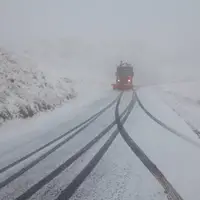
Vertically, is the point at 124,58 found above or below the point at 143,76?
above

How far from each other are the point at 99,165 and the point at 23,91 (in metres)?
9.54

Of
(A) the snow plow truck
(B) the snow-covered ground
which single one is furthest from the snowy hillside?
(A) the snow plow truck

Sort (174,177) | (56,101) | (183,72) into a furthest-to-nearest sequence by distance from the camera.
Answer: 1. (183,72)
2. (56,101)
3. (174,177)

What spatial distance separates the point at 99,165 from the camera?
21.1 ft

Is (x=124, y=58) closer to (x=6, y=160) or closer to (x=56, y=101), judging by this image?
(x=56, y=101)

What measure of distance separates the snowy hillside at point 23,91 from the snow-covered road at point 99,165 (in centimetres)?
330

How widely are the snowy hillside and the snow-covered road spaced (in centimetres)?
330

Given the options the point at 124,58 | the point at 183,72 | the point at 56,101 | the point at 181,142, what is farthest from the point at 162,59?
the point at 181,142

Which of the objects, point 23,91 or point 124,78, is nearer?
point 23,91

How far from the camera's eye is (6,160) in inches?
270

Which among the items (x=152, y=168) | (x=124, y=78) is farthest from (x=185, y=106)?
(x=152, y=168)

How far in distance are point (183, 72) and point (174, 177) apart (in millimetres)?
108399

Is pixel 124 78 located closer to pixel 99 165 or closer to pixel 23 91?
pixel 23 91

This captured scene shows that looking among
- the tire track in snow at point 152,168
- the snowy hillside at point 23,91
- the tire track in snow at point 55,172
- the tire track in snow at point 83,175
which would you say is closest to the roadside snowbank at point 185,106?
the tire track in snow at point 152,168
